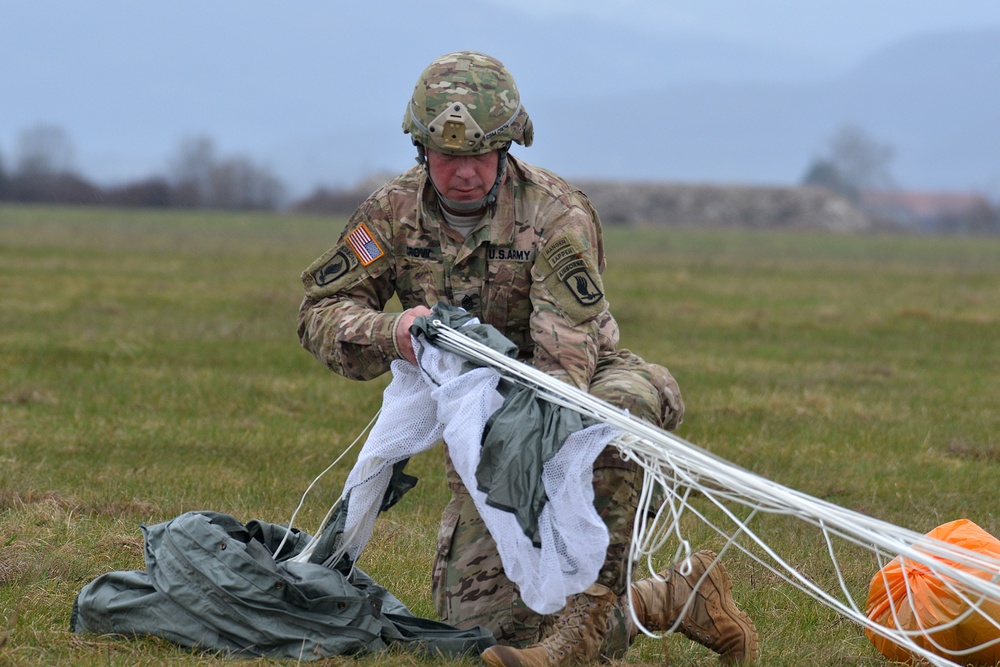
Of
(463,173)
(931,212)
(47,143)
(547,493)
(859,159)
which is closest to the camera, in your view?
(547,493)

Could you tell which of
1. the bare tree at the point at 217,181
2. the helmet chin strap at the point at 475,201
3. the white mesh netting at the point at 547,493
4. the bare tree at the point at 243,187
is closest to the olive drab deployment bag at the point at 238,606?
the white mesh netting at the point at 547,493

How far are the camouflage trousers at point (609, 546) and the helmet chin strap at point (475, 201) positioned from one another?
27.5 inches

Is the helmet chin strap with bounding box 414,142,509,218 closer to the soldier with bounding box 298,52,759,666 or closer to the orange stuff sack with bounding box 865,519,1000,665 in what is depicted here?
the soldier with bounding box 298,52,759,666

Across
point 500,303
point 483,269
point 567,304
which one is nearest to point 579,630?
point 567,304

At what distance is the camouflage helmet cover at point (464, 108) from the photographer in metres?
4.56

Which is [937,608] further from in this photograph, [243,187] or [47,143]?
[47,143]

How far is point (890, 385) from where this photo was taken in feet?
40.2

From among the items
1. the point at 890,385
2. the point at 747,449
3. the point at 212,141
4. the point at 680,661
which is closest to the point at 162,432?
the point at 747,449

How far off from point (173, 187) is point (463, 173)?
75.2m

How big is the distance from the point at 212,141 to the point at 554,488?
127 m

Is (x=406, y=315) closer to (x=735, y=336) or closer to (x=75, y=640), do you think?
(x=75, y=640)

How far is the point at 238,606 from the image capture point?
179 inches

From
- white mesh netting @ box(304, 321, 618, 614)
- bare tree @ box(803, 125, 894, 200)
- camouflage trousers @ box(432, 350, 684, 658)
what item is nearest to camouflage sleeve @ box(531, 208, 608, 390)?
camouflage trousers @ box(432, 350, 684, 658)

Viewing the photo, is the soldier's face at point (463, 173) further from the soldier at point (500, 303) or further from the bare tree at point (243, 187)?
the bare tree at point (243, 187)
